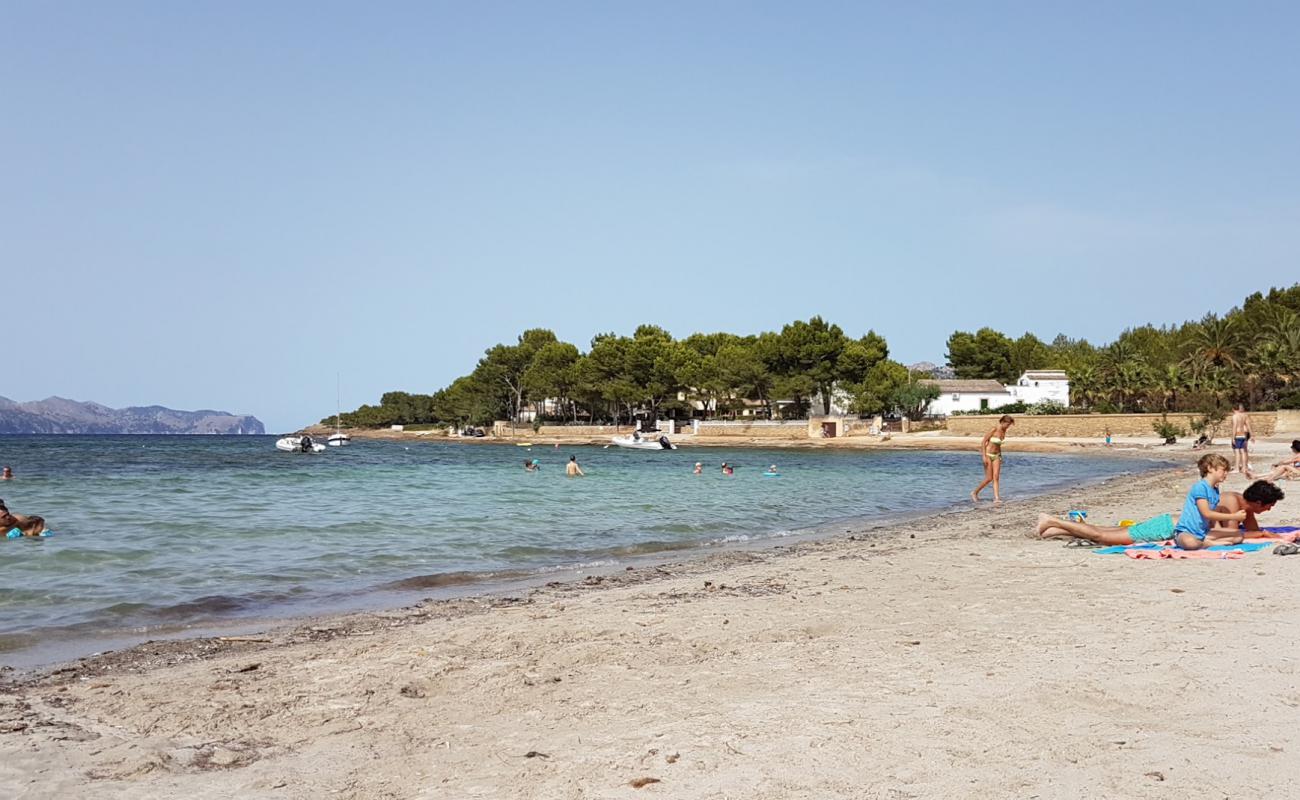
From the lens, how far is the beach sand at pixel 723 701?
4262 mm

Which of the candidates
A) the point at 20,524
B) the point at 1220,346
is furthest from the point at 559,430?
the point at 20,524

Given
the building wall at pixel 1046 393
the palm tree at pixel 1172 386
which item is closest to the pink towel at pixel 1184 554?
the palm tree at pixel 1172 386

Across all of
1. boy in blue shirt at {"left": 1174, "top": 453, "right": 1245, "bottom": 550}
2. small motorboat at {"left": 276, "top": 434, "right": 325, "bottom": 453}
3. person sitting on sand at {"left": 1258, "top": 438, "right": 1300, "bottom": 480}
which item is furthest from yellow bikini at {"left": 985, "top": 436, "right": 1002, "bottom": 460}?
small motorboat at {"left": 276, "top": 434, "right": 325, "bottom": 453}

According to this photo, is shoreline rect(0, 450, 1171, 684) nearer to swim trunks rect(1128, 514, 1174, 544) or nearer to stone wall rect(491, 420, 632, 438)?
swim trunks rect(1128, 514, 1174, 544)

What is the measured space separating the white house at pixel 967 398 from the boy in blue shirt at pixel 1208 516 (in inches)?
3186

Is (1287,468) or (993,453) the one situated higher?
(993,453)

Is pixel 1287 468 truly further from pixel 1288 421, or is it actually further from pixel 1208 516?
pixel 1288 421

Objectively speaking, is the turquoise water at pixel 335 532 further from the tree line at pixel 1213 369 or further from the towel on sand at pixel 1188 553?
the tree line at pixel 1213 369

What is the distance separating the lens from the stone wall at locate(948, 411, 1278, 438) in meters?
64.1

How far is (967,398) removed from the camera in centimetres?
9056

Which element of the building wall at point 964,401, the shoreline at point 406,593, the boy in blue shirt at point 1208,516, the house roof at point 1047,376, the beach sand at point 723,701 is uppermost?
the house roof at point 1047,376

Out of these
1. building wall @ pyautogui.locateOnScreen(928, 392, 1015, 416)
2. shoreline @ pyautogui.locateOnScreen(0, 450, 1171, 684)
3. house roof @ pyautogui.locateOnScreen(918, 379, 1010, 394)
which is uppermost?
house roof @ pyautogui.locateOnScreen(918, 379, 1010, 394)

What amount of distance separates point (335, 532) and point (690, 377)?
83777 millimetres

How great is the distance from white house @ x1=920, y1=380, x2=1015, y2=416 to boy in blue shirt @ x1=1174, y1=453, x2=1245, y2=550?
80913 millimetres
